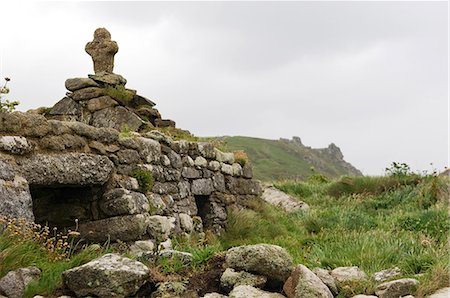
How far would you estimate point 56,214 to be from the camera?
693cm

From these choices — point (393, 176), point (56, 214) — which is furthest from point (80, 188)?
point (393, 176)

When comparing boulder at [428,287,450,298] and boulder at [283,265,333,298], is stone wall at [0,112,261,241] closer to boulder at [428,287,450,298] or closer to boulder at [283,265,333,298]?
boulder at [283,265,333,298]

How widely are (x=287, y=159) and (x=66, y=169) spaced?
37.4 m

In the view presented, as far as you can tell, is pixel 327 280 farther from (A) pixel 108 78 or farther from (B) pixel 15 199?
(A) pixel 108 78

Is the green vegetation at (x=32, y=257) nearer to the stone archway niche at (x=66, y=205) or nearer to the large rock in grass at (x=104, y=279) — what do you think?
the large rock in grass at (x=104, y=279)

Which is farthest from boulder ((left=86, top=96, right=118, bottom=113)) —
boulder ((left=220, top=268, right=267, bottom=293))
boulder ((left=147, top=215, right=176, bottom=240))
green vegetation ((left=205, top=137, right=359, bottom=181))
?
green vegetation ((left=205, top=137, right=359, bottom=181))

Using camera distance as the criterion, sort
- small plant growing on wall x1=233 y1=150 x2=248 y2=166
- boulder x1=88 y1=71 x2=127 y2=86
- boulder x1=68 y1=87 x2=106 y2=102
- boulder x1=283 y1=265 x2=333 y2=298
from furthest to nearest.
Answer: small plant growing on wall x1=233 y1=150 x2=248 y2=166 < boulder x1=88 y1=71 x2=127 y2=86 < boulder x1=68 y1=87 x2=106 y2=102 < boulder x1=283 y1=265 x2=333 y2=298

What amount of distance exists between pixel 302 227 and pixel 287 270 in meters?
5.48

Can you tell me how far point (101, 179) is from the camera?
6719 millimetres

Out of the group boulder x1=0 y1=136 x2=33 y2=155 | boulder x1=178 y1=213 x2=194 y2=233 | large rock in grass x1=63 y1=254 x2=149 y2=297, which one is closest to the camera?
large rock in grass x1=63 y1=254 x2=149 y2=297

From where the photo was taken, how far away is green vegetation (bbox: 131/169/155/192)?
24.2 feet

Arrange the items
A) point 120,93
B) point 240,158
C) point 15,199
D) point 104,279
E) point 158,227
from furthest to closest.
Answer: point 240,158, point 120,93, point 158,227, point 15,199, point 104,279

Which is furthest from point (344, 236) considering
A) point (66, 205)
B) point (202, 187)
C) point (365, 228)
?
point (66, 205)

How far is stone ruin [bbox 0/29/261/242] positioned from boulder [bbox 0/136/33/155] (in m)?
0.01
